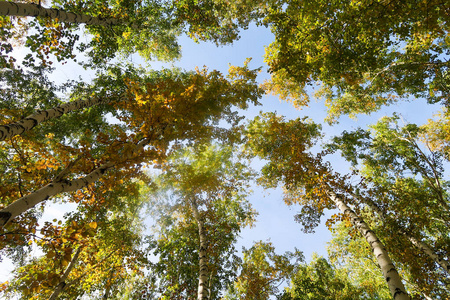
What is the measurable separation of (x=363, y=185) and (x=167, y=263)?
964cm

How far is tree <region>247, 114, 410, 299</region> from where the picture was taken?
20.6ft

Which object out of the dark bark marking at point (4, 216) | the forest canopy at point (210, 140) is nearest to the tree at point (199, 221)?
the forest canopy at point (210, 140)

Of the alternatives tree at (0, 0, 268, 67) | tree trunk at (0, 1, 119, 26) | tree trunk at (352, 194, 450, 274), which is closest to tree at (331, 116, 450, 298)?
tree trunk at (352, 194, 450, 274)

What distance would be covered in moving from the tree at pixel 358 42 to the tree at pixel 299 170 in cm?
320

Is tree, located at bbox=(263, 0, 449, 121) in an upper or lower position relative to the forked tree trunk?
upper

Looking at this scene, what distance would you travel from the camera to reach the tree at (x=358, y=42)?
186 inches

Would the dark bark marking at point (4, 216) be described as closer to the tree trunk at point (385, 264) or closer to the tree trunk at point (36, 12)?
the tree trunk at point (36, 12)

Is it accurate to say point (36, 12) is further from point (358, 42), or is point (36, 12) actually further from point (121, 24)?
point (358, 42)

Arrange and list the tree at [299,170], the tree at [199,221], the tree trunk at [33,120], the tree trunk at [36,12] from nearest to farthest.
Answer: the tree trunk at [33,120] < the tree trunk at [36,12] < the tree at [299,170] < the tree at [199,221]

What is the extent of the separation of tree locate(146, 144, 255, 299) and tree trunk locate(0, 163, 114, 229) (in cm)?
336

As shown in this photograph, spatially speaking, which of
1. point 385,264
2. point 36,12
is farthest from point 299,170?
point 36,12

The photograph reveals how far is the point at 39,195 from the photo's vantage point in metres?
3.34

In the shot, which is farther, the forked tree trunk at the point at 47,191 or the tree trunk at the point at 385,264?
the tree trunk at the point at 385,264

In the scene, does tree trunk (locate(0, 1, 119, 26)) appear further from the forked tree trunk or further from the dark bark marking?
the dark bark marking
